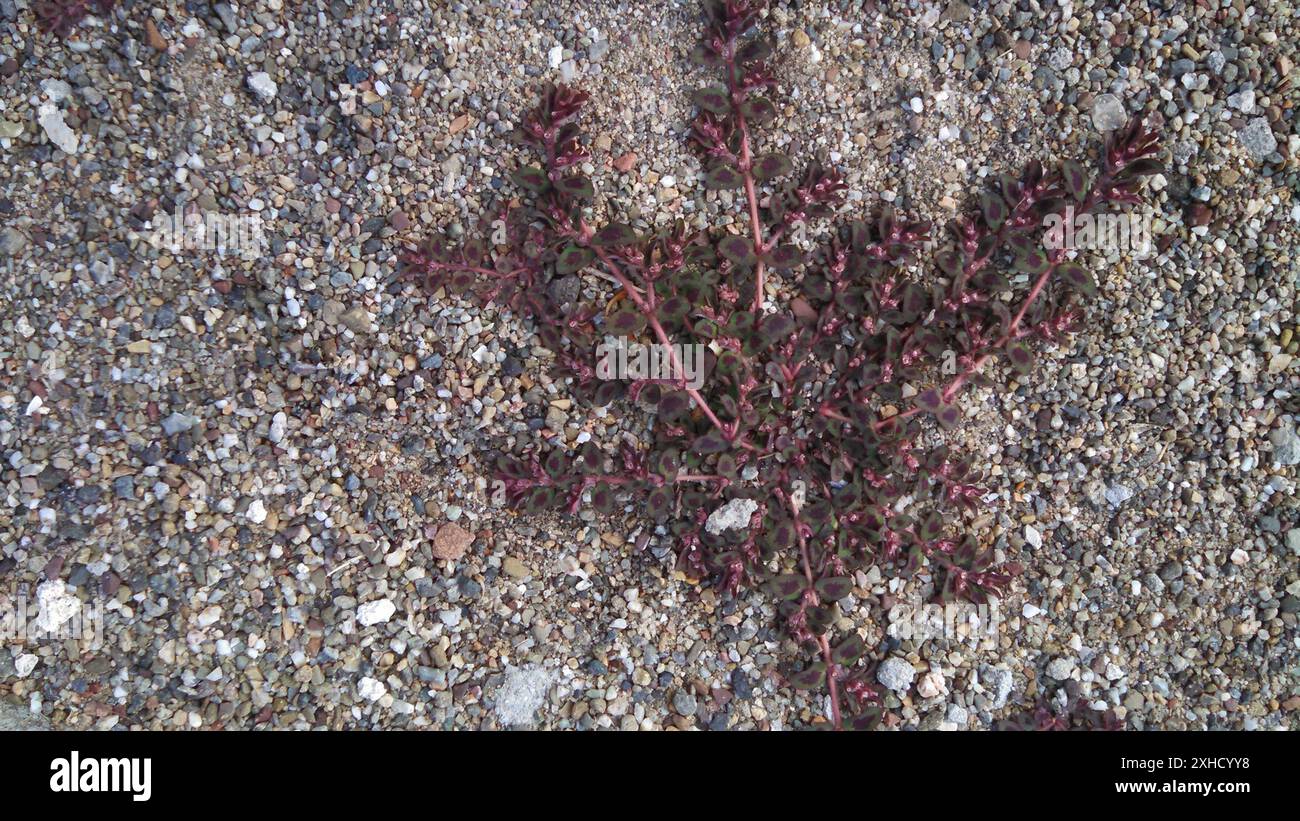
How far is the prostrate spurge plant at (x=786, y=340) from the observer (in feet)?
10.1

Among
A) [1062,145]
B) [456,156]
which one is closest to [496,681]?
[456,156]

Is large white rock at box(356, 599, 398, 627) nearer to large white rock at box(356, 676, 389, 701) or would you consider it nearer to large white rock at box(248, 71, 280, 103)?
large white rock at box(356, 676, 389, 701)

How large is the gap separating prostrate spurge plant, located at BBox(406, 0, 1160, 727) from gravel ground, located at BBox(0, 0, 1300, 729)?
157 mm

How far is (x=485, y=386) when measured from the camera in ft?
10.5

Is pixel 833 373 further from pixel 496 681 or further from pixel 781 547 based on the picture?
pixel 496 681

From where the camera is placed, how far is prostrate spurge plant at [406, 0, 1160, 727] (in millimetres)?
3072

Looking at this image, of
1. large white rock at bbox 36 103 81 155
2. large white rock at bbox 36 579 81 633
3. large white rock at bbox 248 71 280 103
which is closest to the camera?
large white rock at bbox 36 579 81 633

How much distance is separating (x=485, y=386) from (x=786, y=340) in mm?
1126

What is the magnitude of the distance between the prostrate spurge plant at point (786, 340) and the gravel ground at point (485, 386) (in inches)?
6.2

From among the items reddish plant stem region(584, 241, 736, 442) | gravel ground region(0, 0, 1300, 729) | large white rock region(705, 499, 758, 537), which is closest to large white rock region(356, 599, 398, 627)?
gravel ground region(0, 0, 1300, 729)

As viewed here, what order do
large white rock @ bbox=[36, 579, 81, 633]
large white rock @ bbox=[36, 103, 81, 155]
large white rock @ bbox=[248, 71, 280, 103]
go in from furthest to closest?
large white rock @ bbox=[248, 71, 280, 103], large white rock @ bbox=[36, 103, 81, 155], large white rock @ bbox=[36, 579, 81, 633]

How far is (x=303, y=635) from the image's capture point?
3.03m

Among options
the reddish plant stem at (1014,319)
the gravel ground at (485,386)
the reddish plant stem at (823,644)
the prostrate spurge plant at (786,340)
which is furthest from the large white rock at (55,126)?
the reddish plant stem at (1014,319)

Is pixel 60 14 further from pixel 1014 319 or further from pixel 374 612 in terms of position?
pixel 1014 319
